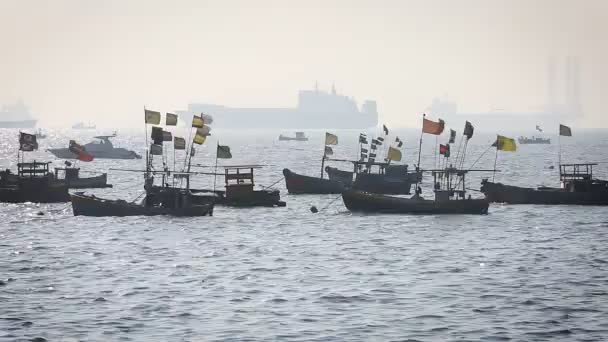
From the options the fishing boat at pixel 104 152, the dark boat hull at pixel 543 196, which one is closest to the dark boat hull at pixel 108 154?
the fishing boat at pixel 104 152

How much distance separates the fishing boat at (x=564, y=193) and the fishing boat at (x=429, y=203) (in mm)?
10472

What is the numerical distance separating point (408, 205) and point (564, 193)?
51.6 ft

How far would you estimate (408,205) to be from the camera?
69.4 metres

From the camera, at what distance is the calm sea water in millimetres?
33562

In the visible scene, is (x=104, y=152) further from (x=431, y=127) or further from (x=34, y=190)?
(x=431, y=127)

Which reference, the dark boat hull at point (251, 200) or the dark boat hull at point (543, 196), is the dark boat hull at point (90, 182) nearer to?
the dark boat hull at point (251, 200)

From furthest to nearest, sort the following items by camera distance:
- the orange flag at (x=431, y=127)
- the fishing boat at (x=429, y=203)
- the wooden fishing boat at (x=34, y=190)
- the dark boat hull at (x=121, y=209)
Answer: the wooden fishing boat at (x=34, y=190) < the fishing boat at (x=429, y=203) < the orange flag at (x=431, y=127) < the dark boat hull at (x=121, y=209)

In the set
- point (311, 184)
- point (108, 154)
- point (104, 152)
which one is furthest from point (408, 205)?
point (104, 152)

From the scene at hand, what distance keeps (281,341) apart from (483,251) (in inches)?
902

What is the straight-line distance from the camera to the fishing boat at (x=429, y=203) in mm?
68562

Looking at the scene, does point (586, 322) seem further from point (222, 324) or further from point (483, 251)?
point (483, 251)

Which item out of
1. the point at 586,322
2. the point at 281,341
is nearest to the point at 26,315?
the point at 281,341

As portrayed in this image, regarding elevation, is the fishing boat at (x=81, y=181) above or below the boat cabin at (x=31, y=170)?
below

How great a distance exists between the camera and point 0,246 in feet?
180
